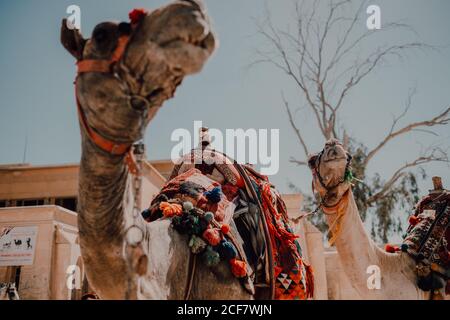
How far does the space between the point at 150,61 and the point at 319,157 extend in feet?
8.56

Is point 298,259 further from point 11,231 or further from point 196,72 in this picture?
point 11,231

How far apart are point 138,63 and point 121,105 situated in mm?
164

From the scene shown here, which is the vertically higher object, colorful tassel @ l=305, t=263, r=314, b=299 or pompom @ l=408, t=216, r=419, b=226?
pompom @ l=408, t=216, r=419, b=226

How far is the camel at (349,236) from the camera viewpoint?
3.96 metres

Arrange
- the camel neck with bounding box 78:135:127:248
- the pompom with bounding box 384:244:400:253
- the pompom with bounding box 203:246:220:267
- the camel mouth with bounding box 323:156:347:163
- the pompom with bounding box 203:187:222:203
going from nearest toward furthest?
1. the camel neck with bounding box 78:135:127:248
2. the pompom with bounding box 203:246:220:267
3. the pompom with bounding box 203:187:222:203
4. the camel mouth with bounding box 323:156:347:163
5. the pompom with bounding box 384:244:400:253

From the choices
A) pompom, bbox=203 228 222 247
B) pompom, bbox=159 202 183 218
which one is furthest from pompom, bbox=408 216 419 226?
pompom, bbox=159 202 183 218

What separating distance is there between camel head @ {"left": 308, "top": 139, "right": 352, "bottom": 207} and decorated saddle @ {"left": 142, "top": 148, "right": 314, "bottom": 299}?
389 mm

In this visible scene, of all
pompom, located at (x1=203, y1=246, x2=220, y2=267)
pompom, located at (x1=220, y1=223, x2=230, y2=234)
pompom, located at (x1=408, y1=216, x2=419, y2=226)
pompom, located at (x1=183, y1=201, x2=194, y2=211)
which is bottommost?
pompom, located at (x1=203, y1=246, x2=220, y2=267)

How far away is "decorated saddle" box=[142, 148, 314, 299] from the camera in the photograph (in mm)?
2812

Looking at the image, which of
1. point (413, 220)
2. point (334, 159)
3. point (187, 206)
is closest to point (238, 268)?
point (187, 206)

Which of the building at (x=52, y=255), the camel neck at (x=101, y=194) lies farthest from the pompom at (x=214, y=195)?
the building at (x=52, y=255)

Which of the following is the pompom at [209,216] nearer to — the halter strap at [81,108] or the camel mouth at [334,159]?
the halter strap at [81,108]

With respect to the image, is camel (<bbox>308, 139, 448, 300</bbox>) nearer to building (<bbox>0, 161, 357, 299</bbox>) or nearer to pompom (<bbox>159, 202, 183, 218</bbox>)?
pompom (<bbox>159, 202, 183, 218</bbox>)
